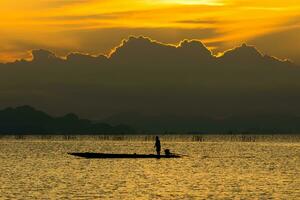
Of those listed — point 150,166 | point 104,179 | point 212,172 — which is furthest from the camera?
point 150,166

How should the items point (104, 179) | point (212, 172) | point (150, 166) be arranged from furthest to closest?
point (150, 166), point (212, 172), point (104, 179)

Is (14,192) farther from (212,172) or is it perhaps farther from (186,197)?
(212,172)

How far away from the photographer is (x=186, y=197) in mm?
65875

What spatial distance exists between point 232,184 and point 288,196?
38.2 ft

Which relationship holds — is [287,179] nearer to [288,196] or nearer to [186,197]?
[288,196]

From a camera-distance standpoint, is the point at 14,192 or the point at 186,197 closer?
the point at 186,197

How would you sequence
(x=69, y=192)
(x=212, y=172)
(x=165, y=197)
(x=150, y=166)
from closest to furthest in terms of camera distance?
(x=165, y=197) → (x=69, y=192) → (x=212, y=172) → (x=150, y=166)

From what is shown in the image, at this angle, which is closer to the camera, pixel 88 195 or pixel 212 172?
pixel 88 195

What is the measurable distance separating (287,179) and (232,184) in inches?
436

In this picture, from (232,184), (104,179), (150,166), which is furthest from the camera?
(150,166)

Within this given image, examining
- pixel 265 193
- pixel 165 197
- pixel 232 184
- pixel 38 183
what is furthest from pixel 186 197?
pixel 38 183

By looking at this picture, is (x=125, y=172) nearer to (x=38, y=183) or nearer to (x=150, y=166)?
(x=150, y=166)

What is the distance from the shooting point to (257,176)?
91625 mm

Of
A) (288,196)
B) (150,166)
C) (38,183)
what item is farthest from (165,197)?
(150,166)
